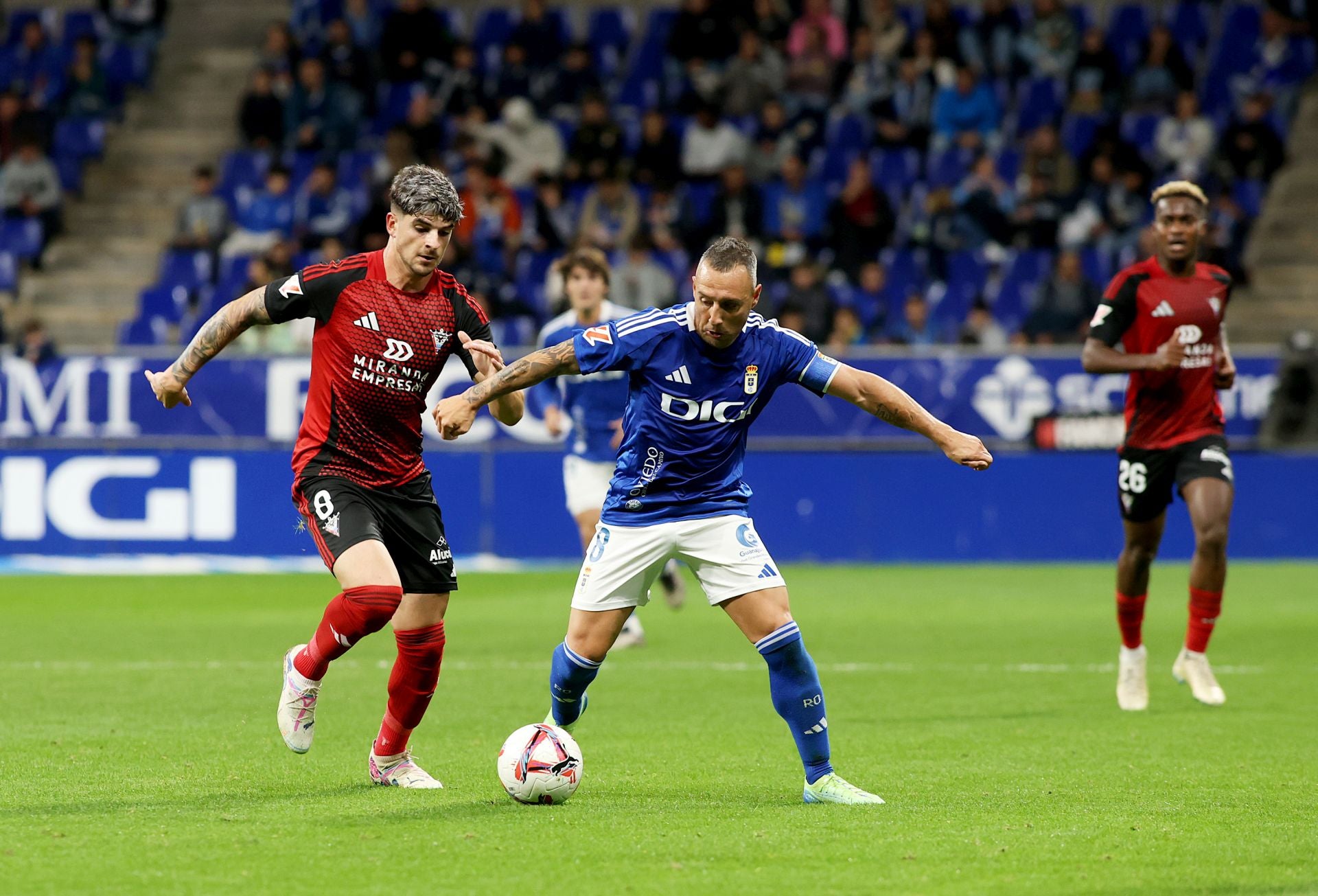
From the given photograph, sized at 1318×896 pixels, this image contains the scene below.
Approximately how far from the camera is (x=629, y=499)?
6523 mm

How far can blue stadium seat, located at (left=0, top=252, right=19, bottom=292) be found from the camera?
2228 cm

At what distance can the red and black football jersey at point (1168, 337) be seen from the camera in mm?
9367

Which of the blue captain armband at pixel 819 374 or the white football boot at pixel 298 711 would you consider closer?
the blue captain armband at pixel 819 374

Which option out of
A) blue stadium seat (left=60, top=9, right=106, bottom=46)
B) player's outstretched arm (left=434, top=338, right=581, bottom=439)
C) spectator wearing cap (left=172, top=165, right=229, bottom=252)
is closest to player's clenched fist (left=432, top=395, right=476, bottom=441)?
player's outstretched arm (left=434, top=338, right=581, bottom=439)

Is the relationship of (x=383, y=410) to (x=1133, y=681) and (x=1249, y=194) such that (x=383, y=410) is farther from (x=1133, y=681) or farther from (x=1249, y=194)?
(x=1249, y=194)

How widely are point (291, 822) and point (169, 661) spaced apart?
5.41 meters

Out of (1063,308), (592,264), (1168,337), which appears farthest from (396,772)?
(1063,308)

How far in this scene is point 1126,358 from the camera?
919 cm

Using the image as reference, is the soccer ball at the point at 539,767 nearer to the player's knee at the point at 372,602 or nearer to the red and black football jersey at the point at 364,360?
the player's knee at the point at 372,602

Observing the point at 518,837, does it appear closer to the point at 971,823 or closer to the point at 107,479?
the point at 971,823

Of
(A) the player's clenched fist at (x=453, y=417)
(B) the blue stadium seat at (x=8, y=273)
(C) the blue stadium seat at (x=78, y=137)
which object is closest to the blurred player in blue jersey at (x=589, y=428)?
(A) the player's clenched fist at (x=453, y=417)

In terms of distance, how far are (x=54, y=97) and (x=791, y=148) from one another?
10.3m

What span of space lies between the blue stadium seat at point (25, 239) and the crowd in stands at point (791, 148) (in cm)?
209

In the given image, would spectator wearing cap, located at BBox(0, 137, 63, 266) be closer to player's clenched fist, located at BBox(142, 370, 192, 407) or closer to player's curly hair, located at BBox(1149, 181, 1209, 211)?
player's curly hair, located at BBox(1149, 181, 1209, 211)
